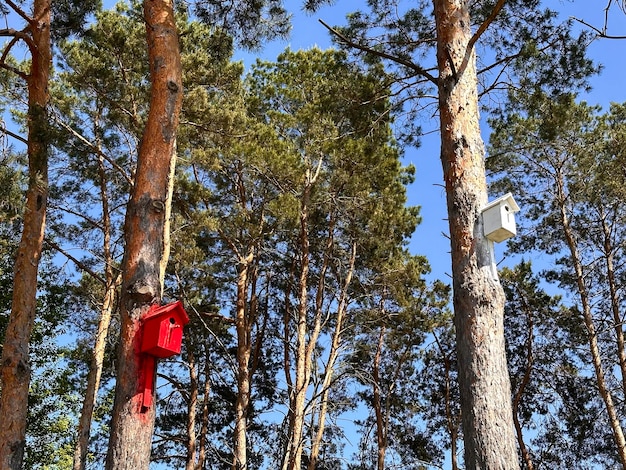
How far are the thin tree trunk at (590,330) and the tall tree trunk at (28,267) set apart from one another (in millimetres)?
8619

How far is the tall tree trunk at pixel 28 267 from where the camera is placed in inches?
221

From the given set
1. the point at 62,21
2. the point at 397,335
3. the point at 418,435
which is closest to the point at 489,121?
the point at 62,21

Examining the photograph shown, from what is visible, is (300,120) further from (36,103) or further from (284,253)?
(36,103)

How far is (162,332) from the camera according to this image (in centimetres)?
364

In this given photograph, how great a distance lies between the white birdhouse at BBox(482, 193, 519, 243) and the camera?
310 centimetres

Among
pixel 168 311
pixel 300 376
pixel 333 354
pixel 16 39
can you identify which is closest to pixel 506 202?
pixel 168 311

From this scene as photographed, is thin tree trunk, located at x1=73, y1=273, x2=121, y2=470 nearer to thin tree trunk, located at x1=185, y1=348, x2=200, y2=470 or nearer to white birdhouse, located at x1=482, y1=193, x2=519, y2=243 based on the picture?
thin tree trunk, located at x1=185, y1=348, x2=200, y2=470

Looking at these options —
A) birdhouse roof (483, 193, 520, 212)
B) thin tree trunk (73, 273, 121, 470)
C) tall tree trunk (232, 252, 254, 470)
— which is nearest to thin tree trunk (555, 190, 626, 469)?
tall tree trunk (232, 252, 254, 470)

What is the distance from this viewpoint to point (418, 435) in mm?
13555

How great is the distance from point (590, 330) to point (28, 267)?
872cm

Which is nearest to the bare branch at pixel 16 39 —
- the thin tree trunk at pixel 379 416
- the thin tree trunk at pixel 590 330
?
the thin tree trunk at pixel 379 416

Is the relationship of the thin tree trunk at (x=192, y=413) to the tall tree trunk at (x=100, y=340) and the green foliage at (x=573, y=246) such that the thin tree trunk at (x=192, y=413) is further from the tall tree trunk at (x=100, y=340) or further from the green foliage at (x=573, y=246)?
the green foliage at (x=573, y=246)

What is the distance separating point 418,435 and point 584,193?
20.6ft

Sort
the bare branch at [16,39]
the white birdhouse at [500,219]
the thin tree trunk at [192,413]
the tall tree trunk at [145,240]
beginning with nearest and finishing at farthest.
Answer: the white birdhouse at [500,219] → the tall tree trunk at [145,240] → the bare branch at [16,39] → the thin tree trunk at [192,413]
